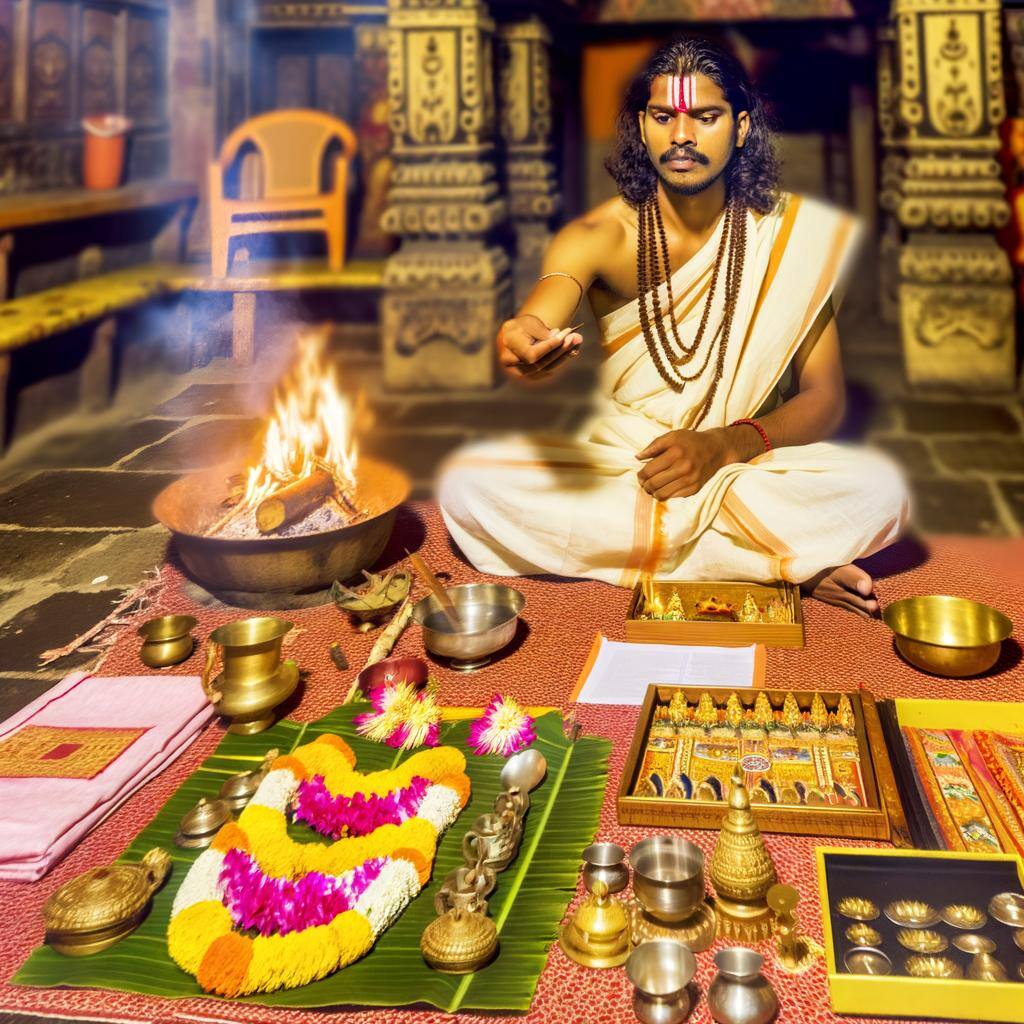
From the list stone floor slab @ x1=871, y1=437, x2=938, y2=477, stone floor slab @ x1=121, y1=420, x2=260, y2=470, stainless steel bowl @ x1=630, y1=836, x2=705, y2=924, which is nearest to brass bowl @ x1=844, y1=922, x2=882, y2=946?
stainless steel bowl @ x1=630, y1=836, x2=705, y2=924

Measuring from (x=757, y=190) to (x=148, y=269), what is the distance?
4684mm

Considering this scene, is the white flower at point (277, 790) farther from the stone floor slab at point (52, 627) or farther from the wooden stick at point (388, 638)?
the stone floor slab at point (52, 627)

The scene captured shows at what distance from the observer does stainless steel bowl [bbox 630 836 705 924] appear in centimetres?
182

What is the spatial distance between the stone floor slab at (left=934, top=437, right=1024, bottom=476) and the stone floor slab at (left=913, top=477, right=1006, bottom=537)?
209 mm

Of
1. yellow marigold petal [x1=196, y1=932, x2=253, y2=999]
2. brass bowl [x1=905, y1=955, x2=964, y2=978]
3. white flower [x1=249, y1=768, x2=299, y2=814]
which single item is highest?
white flower [x1=249, y1=768, x2=299, y2=814]

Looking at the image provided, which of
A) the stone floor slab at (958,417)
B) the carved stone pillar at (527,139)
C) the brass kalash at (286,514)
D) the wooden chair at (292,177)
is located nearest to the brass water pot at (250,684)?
the brass kalash at (286,514)

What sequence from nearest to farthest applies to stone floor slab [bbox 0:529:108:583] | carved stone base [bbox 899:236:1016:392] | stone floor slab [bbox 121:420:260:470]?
stone floor slab [bbox 0:529:108:583]
stone floor slab [bbox 121:420:260:470]
carved stone base [bbox 899:236:1016:392]

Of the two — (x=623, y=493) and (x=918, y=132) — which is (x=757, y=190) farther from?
(x=918, y=132)

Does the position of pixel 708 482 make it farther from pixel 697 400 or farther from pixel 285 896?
pixel 285 896

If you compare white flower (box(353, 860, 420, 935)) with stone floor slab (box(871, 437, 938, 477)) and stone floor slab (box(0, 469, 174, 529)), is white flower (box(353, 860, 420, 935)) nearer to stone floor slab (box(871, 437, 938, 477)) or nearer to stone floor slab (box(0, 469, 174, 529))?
stone floor slab (box(0, 469, 174, 529))

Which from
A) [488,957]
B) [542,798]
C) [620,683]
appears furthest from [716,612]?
[488,957]

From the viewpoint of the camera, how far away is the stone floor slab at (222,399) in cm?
426

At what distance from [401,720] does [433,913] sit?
0.62 meters

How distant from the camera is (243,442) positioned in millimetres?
4129
